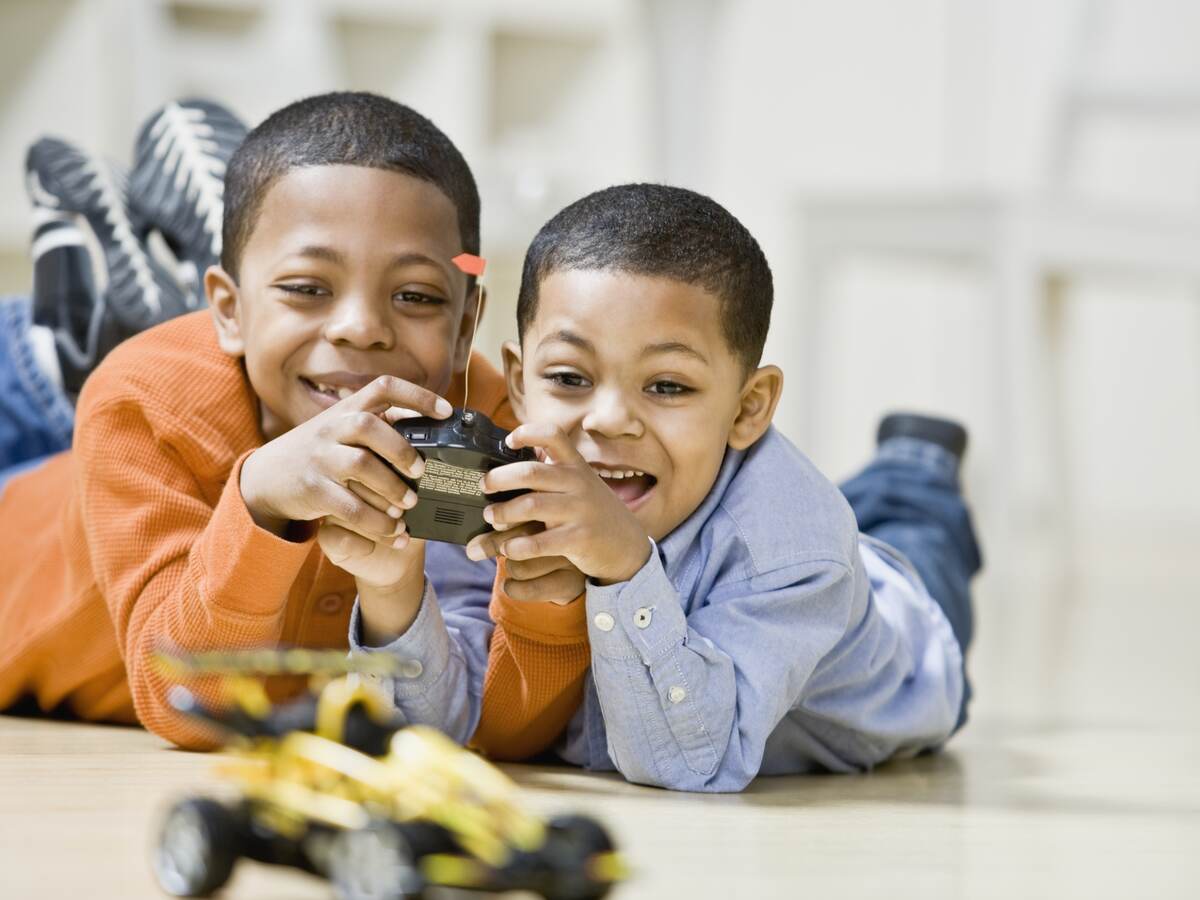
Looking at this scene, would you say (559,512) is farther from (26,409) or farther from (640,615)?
(26,409)

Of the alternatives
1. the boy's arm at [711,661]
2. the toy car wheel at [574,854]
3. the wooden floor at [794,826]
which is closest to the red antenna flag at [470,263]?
the boy's arm at [711,661]

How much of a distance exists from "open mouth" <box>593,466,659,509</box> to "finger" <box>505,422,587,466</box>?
0.11 m

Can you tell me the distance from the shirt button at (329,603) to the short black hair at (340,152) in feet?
0.82

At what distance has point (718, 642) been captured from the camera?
3.27 feet

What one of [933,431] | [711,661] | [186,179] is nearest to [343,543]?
[711,661]

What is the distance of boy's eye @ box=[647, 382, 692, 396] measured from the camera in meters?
0.99

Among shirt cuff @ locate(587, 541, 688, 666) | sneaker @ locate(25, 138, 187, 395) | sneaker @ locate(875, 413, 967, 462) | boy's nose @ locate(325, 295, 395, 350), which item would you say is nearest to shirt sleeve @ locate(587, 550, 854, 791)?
shirt cuff @ locate(587, 541, 688, 666)

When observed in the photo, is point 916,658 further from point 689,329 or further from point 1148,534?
point 1148,534

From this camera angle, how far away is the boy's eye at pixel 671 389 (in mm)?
994

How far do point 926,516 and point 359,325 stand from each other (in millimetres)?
652

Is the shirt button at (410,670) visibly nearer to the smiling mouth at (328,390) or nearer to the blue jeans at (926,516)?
the smiling mouth at (328,390)

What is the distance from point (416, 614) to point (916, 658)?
432 mm

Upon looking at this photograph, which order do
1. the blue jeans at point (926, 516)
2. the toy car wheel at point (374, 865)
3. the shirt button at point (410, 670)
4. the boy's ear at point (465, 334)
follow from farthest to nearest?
the blue jeans at point (926, 516) < the boy's ear at point (465, 334) < the shirt button at point (410, 670) < the toy car wheel at point (374, 865)

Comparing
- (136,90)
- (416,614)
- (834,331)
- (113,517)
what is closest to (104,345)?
(113,517)
